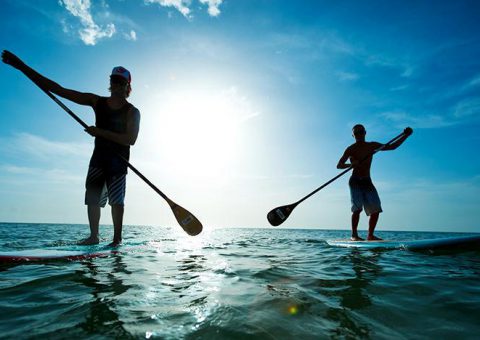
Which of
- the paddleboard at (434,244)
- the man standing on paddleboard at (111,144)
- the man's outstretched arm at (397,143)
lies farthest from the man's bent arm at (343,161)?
the man standing on paddleboard at (111,144)

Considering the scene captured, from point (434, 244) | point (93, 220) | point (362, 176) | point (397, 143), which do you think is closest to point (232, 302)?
point (93, 220)

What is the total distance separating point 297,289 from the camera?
7.94 feet

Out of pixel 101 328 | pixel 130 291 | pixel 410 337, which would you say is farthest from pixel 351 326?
pixel 130 291

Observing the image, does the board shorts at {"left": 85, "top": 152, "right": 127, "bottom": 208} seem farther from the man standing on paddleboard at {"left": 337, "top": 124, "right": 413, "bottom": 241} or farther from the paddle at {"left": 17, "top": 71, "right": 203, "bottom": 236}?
the man standing on paddleboard at {"left": 337, "top": 124, "right": 413, "bottom": 241}

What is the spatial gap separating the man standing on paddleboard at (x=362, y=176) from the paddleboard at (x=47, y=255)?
599 cm

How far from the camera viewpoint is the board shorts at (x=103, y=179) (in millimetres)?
4551

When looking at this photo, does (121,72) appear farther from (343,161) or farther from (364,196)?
(364,196)

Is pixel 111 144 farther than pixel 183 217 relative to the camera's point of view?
No

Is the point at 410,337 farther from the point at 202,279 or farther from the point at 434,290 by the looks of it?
the point at 202,279

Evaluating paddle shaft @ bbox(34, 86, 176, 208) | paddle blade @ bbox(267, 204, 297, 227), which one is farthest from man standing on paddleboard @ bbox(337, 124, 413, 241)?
paddle shaft @ bbox(34, 86, 176, 208)

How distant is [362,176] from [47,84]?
7.20 m

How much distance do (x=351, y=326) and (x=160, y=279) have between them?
182 cm

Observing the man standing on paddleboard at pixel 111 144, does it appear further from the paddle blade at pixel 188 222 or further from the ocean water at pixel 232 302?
the ocean water at pixel 232 302

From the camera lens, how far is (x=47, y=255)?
357cm
